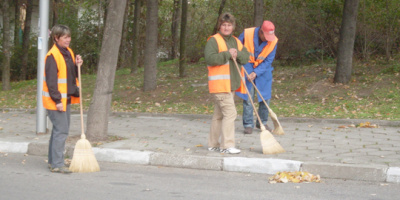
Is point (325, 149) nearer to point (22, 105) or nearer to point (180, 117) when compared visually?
point (180, 117)

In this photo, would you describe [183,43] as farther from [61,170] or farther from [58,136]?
[61,170]

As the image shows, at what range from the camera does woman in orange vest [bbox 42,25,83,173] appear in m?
6.28

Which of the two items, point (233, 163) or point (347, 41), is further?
point (347, 41)

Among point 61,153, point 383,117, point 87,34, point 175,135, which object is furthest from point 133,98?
point 87,34

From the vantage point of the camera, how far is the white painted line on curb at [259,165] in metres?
6.34

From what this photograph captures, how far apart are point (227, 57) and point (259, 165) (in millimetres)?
1440

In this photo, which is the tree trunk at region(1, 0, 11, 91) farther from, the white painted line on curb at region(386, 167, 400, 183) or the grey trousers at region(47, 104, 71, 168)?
the white painted line on curb at region(386, 167, 400, 183)

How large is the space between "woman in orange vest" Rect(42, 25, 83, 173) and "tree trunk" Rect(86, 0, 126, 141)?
1.45m

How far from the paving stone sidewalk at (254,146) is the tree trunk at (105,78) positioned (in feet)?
1.22

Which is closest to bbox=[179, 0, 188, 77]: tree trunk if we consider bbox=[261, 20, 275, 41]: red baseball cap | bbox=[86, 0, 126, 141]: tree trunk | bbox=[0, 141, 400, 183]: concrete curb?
bbox=[86, 0, 126, 141]: tree trunk

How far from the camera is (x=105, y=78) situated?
26.4 feet

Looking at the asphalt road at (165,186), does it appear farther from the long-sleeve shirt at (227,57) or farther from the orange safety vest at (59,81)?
the long-sleeve shirt at (227,57)

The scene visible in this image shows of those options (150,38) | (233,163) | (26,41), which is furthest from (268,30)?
(26,41)

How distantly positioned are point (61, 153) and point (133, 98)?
7973mm
